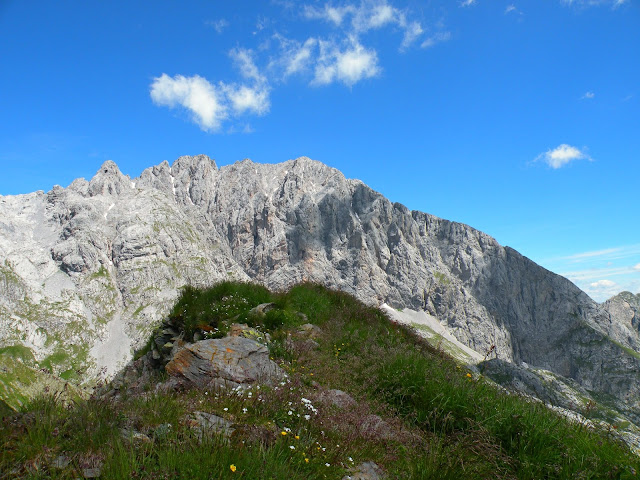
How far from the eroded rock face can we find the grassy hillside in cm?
63

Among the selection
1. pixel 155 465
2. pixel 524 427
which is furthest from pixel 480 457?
pixel 155 465

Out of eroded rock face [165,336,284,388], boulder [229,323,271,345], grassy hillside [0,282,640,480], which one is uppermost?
boulder [229,323,271,345]

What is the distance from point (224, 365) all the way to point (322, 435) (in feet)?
11.6

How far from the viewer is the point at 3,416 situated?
4852mm

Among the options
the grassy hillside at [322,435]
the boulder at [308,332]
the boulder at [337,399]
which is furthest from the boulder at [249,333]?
the boulder at [337,399]

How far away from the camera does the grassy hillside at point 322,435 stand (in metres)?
4.32

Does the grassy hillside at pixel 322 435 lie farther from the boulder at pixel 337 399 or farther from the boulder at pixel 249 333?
the boulder at pixel 249 333

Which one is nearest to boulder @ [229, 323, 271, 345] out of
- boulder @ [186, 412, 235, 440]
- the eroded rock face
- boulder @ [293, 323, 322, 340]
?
boulder @ [293, 323, 322, 340]

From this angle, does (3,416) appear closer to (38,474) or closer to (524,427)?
(38,474)

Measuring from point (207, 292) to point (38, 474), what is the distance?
40.8 feet

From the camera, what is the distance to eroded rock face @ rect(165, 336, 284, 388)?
8016 millimetres

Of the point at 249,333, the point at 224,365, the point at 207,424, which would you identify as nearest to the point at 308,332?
the point at 249,333

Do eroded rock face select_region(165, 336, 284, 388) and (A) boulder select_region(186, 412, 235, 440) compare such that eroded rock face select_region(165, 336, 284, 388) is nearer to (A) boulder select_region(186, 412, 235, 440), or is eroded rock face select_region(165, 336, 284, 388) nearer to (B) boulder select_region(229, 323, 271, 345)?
(B) boulder select_region(229, 323, 271, 345)

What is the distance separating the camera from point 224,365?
853 cm
